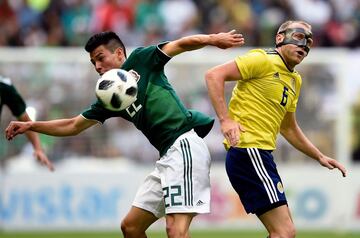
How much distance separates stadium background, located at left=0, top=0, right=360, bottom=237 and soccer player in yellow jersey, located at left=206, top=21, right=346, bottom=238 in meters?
7.41

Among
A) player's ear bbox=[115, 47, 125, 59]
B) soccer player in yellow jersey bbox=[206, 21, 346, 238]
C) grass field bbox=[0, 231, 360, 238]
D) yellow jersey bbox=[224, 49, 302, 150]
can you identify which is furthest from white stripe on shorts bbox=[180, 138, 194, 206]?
grass field bbox=[0, 231, 360, 238]

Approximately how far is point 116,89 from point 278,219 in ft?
6.13

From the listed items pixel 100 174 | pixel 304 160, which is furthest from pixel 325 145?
pixel 100 174

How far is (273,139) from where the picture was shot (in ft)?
31.8

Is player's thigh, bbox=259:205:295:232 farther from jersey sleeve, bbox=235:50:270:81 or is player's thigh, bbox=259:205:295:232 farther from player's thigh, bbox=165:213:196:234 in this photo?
jersey sleeve, bbox=235:50:270:81

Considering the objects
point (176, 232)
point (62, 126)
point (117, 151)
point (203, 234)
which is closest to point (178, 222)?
point (176, 232)

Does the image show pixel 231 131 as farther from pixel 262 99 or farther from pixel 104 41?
pixel 104 41

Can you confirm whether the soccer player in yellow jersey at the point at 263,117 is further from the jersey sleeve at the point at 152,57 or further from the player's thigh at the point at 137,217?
the player's thigh at the point at 137,217

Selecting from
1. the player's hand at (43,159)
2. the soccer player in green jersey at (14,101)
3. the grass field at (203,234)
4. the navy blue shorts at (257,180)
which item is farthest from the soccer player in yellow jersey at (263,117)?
the grass field at (203,234)

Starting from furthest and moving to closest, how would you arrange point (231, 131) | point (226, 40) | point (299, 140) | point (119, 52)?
point (299, 140) < point (119, 52) < point (231, 131) < point (226, 40)

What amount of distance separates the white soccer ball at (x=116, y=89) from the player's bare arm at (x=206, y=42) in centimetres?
43

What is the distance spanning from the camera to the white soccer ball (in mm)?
9023

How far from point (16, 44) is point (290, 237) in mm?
12001

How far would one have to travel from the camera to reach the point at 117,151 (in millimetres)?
18672
